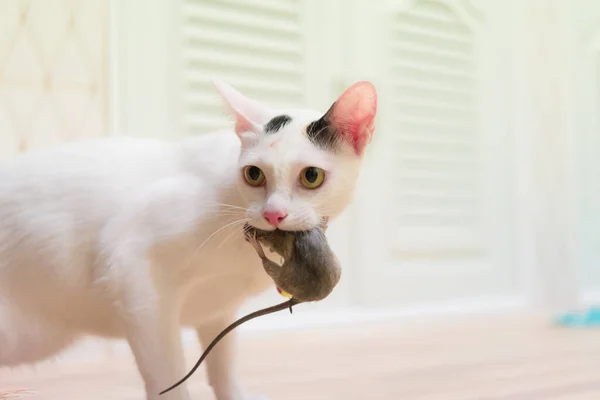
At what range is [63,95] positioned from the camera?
1.49m

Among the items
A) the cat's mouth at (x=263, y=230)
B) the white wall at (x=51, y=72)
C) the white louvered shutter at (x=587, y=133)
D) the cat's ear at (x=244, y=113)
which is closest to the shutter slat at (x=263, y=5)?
the white wall at (x=51, y=72)

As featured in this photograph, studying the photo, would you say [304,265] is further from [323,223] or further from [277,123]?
[277,123]

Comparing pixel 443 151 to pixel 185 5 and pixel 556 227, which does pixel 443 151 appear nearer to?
pixel 556 227

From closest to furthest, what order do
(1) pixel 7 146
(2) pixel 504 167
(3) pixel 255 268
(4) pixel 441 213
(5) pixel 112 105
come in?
1. (3) pixel 255 268
2. (1) pixel 7 146
3. (5) pixel 112 105
4. (4) pixel 441 213
5. (2) pixel 504 167

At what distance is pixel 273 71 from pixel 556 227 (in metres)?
1.35

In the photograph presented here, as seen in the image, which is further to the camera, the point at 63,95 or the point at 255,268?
the point at 63,95

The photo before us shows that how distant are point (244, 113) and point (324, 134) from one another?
106 mm

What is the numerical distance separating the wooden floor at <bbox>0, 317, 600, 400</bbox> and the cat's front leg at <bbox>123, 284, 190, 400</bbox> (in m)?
0.30

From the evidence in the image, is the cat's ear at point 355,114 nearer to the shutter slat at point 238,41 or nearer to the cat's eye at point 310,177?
the cat's eye at point 310,177

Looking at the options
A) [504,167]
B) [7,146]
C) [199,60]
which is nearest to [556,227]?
[504,167]

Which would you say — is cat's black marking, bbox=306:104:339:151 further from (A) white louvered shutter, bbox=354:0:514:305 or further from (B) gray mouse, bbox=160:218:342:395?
(A) white louvered shutter, bbox=354:0:514:305

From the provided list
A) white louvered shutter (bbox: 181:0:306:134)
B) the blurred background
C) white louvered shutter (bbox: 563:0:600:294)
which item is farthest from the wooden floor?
white louvered shutter (bbox: 563:0:600:294)

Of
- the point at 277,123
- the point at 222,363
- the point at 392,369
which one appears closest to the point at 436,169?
the point at 392,369

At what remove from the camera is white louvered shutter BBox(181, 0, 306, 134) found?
1.71m
